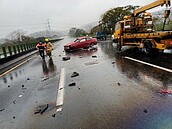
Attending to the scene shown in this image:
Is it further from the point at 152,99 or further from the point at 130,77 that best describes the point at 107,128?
the point at 130,77

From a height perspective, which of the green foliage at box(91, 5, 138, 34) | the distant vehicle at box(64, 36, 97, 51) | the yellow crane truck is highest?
the green foliage at box(91, 5, 138, 34)

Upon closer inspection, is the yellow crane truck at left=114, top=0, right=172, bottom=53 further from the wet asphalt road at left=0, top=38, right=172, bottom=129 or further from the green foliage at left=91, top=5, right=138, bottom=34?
the green foliage at left=91, top=5, right=138, bottom=34

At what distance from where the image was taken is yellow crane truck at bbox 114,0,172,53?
11209mm

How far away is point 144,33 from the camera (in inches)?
516

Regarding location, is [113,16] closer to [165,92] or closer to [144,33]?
[144,33]

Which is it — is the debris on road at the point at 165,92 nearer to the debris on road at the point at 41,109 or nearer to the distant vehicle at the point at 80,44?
the debris on road at the point at 41,109

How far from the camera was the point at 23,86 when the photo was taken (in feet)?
25.0

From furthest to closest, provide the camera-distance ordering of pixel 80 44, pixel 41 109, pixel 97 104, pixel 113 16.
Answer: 1. pixel 113 16
2. pixel 80 44
3. pixel 41 109
4. pixel 97 104

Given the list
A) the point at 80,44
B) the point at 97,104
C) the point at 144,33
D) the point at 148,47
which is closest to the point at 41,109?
the point at 97,104

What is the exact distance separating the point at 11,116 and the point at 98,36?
134 feet

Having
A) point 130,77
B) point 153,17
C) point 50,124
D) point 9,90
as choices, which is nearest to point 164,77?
point 130,77

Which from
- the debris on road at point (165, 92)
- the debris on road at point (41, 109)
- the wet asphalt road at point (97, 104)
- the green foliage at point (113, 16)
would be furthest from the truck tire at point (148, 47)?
the green foliage at point (113, 16)

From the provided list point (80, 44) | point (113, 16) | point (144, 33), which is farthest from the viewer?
point (113, 16)

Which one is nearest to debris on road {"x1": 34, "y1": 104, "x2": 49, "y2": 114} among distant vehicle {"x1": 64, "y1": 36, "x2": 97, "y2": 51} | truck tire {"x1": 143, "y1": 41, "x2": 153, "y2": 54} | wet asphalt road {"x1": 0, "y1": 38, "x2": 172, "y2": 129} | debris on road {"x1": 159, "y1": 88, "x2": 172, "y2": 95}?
wet asphalt road {"x1": 0, "y1": 38, "x2": 172, "y2": 129}
